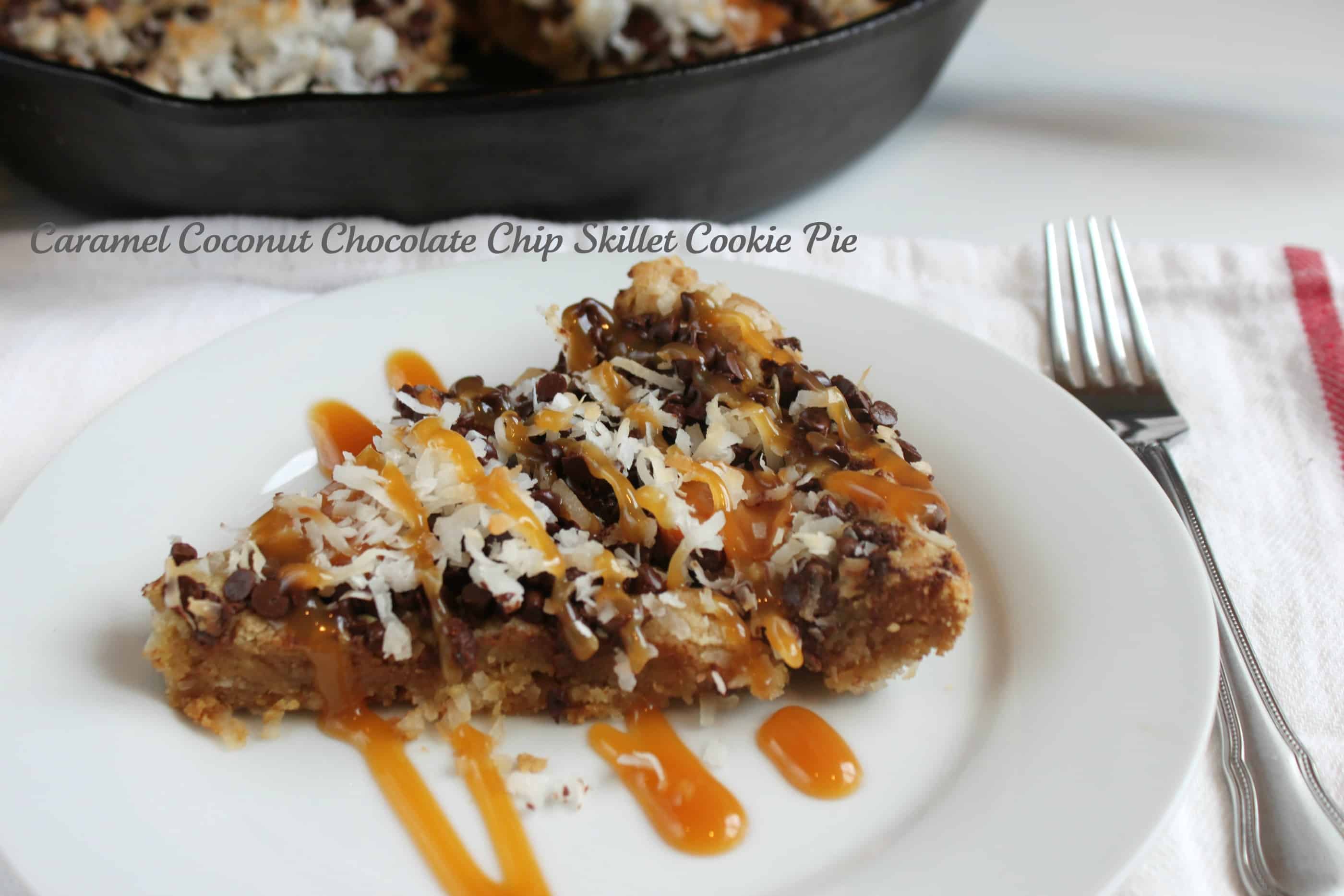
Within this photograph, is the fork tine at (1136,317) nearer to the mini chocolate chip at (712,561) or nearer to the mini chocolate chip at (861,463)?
the mini chocolate chip at (861,463)

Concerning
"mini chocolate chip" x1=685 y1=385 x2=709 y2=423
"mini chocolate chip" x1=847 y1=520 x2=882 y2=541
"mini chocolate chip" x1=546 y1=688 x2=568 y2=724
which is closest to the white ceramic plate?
"mini chocolate chip" x1=546 y1=688 x2=568 y2=724

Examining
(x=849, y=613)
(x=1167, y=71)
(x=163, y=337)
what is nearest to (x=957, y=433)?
(x=849, y=613)

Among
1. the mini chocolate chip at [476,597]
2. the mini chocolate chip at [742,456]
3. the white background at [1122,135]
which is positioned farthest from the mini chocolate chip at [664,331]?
the white background at [1122,135]

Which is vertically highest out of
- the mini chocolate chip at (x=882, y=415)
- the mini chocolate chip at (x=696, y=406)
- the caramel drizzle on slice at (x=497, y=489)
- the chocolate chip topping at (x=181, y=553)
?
the mini chocolate chip at (x=882, y=415)

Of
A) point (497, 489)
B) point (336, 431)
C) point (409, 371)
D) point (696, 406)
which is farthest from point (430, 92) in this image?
point (497, 489)

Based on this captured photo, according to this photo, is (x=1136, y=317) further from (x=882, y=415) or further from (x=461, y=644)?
(x=461, y=644)

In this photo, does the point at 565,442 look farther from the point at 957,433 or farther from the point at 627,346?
the point at 957,433

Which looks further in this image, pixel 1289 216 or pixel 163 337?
pixel 1289 216
